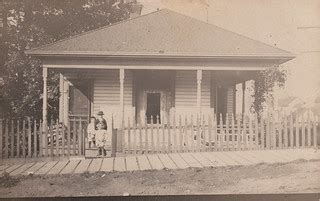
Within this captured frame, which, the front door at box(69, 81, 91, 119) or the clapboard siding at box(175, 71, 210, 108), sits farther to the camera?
the front door at box(69, 81, 91, 119)

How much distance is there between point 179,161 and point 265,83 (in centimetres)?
1148

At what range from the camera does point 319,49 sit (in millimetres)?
7691

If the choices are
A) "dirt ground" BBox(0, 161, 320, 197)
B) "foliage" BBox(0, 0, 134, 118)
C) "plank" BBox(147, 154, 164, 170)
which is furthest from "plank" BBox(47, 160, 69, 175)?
"foliage" BBox(0, 0, 134, 118)

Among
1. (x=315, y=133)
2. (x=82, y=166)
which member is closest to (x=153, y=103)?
(x=315, y=133)

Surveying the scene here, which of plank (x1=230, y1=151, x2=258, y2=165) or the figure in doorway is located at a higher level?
the figure in doorway

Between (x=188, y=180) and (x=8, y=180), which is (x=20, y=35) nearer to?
(x=8, y=180)

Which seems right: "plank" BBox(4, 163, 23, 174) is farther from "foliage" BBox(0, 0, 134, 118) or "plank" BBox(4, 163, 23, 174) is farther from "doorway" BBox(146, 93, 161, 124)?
"doorway" BBox(146, 93, 161, 124)

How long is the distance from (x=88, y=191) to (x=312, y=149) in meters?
5.73

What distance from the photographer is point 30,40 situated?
672 inches

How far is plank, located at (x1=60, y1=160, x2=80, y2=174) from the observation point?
7986mm

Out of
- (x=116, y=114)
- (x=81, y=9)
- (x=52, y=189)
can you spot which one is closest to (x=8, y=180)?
(x=52, y=189)

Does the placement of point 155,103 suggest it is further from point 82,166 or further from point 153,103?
point 82,166

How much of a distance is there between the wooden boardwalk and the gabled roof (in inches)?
179

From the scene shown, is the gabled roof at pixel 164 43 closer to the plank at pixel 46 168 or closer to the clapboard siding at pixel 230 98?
the clapboard siding at pixel 230 98
